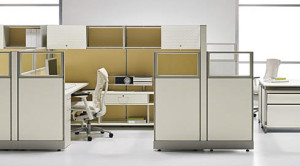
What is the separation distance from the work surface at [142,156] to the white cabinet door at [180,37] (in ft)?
5.39

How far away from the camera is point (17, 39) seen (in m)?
9.03

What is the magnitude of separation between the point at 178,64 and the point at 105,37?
4.20 feet

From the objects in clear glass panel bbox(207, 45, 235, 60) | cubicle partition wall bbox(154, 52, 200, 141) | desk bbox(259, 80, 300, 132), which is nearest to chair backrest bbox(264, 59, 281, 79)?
desk bbox(259, 80, 300, 132)

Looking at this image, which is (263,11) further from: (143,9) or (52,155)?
(52,155)

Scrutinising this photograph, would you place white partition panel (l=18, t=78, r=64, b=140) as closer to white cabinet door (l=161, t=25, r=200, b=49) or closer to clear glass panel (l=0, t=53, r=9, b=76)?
clear glass panel (l=0, t=53, r=9, b=76)

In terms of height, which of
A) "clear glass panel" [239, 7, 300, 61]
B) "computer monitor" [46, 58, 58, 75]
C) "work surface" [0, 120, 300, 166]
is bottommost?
"work surface" [0, 120, 300, 166]

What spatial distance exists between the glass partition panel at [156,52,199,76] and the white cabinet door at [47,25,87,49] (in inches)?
51.5

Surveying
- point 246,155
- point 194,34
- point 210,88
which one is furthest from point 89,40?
point 246,155

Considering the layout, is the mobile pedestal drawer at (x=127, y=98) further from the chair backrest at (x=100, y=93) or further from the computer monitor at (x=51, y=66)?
the computer monitor at (x=51, y=66)

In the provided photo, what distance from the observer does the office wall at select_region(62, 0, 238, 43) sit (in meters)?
10.9

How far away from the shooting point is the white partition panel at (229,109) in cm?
684

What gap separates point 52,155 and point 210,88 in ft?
6.91

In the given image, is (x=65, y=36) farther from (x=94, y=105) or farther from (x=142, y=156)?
(x=142, y=156)

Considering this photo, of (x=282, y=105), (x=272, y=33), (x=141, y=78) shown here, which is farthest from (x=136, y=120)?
(x=272, y=33)
